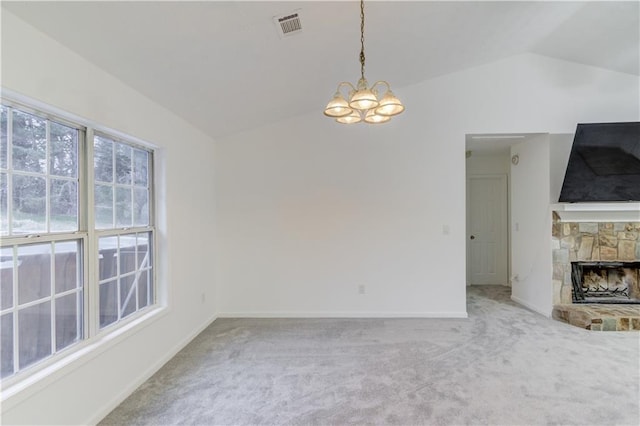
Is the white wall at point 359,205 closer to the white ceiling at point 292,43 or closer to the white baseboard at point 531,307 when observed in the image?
the white ceiling at point 292,43

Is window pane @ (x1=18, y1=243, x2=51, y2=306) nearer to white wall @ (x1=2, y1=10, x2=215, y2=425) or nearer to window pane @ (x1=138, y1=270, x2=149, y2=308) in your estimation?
white wall @ (x1=2, y1=10, x2=215, y2=425)

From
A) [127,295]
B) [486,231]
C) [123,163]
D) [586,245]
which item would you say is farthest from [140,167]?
[486,231]

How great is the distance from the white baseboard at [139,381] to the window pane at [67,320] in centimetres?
54

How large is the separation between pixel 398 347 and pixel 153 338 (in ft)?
7.71

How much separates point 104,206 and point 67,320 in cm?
83

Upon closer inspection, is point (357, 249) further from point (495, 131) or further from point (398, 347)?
point (495, 131)

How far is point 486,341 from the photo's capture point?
3240 mm

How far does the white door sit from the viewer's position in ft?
18.2

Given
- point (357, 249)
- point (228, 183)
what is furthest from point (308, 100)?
point (357, 249)

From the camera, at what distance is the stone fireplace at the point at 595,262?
12.6 ft

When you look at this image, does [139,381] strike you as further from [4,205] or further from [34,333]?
[4,205]

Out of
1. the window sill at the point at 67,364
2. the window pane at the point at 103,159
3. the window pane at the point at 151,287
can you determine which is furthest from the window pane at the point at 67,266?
the window pane at the point at 151,287

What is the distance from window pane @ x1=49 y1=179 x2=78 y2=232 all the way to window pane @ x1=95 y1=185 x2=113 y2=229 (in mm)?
187

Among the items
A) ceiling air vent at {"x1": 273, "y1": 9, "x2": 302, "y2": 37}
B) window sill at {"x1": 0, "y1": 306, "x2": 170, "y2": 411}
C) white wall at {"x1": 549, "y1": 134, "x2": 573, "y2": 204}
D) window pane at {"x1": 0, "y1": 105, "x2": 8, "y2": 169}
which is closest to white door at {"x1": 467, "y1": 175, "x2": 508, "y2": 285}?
white wall at {"x1": 549, "y1": 134, "x2": 573, "y2": 204}
